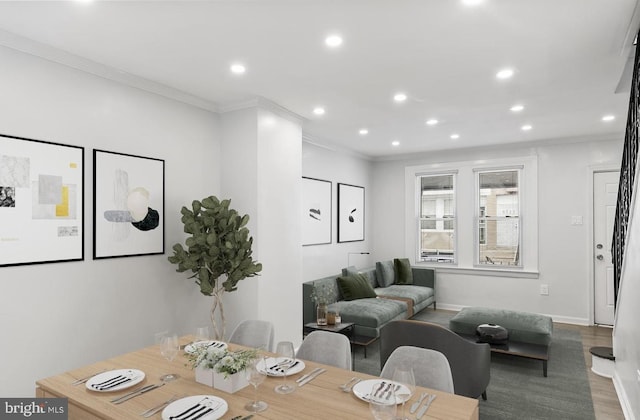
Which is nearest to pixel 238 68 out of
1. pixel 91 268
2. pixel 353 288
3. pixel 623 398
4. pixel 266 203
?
pixel 266 203

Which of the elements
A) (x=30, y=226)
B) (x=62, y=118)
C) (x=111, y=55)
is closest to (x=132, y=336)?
(x=30, y=226)

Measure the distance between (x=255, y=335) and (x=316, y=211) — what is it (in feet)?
10.2

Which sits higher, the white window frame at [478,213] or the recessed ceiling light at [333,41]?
the recessed ceiling light at [333,41]

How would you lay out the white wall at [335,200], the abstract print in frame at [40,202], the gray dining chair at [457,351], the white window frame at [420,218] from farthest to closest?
the white window frame at [420,218] → the white wall at [335,200] → the gray dining chair at [457,351] → the abstract print in frame at [40,202]

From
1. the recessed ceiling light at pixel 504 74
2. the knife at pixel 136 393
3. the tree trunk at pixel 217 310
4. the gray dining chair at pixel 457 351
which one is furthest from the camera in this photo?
the tree trunk at pixel 217 310

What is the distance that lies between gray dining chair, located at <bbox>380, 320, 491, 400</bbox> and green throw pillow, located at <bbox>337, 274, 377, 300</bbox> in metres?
2.27

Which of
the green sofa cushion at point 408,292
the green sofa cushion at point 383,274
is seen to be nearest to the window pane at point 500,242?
the green sofa cushion at point 408,292

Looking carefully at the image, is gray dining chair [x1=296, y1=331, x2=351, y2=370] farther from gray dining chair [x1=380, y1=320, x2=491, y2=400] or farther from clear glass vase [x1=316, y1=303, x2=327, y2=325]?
clear glass vase [x1=316, y1=303, x2=327, y2=325]

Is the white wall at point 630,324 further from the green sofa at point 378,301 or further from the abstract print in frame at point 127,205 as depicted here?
the abstract print in frame at point 127,205

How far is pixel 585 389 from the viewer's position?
3541 mm

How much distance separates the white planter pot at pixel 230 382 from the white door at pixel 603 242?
5.79m

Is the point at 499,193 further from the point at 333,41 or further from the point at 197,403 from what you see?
the point at 197,403

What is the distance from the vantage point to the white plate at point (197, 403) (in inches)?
62.4

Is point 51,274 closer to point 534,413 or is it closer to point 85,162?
point 85,162
